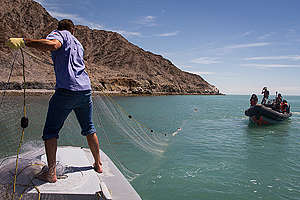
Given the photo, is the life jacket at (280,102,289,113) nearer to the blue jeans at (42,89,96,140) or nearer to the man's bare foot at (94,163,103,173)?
the man's bare foot at (94,163,103,173)

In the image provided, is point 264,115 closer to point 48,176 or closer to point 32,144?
point 32,144

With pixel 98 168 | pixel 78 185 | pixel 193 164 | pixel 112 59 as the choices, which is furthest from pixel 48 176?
pixel 112 59

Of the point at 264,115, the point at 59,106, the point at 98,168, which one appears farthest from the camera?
the point at 264,115

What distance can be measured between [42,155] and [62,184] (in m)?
1.08

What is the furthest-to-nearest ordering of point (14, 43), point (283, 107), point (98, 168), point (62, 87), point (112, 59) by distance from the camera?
point (112, 59)
point (283, 107)
point (98, 168)
point (62, 87)
point (14, 43)

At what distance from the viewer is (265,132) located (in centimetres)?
1744

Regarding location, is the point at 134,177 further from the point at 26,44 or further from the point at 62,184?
the point at 26,44

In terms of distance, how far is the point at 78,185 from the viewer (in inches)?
115

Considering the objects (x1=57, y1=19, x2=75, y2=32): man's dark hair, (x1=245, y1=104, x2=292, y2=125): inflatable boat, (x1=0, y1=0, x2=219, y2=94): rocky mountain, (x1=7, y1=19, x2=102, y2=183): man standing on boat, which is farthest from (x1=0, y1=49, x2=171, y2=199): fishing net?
(x1=0, y1=0, x2=219, y2=94): rocky mountain

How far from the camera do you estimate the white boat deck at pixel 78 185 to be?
8.88 feet

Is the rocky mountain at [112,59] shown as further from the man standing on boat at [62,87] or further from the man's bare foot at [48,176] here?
the man's bare foot at [48,176]

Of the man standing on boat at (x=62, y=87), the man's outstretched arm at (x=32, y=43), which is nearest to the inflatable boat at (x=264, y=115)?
the man standing on boat at (x=62, y=87)

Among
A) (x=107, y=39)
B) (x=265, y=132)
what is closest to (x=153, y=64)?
(x=107, y=39)

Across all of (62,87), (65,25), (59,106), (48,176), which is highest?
(65,25)
